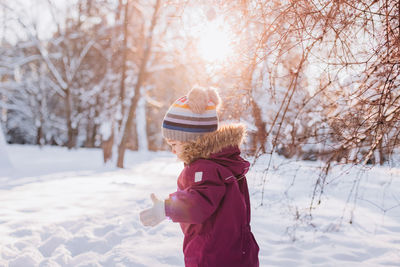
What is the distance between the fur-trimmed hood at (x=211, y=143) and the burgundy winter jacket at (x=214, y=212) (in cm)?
2

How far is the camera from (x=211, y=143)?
5.80 feet

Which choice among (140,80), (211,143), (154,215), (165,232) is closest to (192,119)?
(211,143)

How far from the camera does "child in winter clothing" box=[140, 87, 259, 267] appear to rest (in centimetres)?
159

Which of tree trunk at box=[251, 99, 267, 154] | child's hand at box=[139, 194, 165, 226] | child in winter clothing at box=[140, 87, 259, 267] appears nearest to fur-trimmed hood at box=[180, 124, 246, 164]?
child in winter clothing at box=[140, 87, 259, 267]

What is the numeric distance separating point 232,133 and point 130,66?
12067mm

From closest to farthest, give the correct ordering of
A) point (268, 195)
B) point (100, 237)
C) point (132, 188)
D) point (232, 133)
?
point (232, 133) < point (100, 237) < point (268, 195) < point (132, 188)

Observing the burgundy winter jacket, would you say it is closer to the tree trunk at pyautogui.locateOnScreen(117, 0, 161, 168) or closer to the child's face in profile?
the child's face in profile

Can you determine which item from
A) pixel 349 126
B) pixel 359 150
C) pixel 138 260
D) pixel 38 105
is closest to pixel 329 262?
pixel 359 150

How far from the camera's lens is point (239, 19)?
2.58m

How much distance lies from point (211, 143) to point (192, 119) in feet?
0.57

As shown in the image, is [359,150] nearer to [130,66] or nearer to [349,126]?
[349,126]

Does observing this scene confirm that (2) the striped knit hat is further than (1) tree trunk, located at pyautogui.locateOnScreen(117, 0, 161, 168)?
No

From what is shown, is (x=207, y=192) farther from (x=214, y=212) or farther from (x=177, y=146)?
(x=177, y=146)

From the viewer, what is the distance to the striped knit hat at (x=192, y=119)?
1.79 meters
